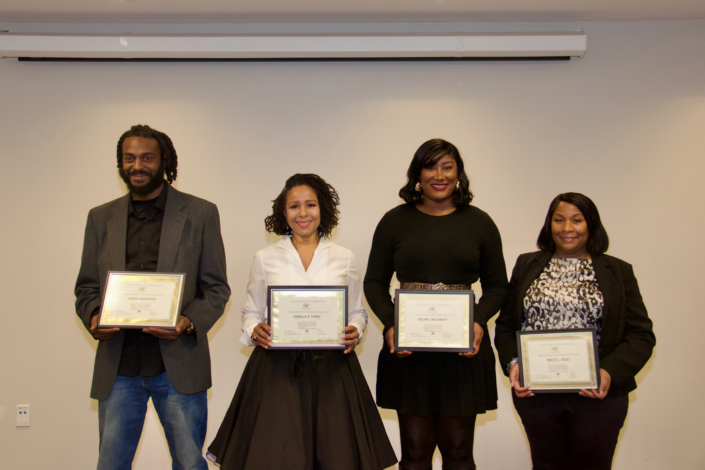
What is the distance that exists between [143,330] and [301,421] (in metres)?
0.84

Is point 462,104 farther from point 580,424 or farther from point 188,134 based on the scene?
point 580,424

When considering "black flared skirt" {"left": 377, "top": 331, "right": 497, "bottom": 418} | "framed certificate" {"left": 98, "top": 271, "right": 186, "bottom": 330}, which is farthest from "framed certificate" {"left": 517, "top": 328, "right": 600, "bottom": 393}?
"framed certificate" {"left": 98, "top": 271, "right": 186, "bottom": 330}

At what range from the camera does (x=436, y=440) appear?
255cm

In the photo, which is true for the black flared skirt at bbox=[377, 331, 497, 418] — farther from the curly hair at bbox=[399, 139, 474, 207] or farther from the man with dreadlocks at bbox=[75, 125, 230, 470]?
the man with dreadlocks at bbox=[75, 125, 230, 470]

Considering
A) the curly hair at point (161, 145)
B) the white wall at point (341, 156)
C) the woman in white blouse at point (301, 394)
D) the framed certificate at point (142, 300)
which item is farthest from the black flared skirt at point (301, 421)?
the white wall at point (341, 156)

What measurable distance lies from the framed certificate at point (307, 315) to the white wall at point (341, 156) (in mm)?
1817

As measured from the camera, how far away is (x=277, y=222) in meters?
2.69

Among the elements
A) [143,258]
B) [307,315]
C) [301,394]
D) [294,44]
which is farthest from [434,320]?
[294,44]

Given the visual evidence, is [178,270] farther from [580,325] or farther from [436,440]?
[580,325]

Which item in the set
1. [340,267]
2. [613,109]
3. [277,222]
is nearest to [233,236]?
[277,222]

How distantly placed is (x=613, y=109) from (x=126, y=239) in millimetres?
3744

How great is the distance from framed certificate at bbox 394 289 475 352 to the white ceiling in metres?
2.41

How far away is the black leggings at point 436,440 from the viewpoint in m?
2.46

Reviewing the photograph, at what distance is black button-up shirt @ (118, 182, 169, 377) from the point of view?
2.43 m
